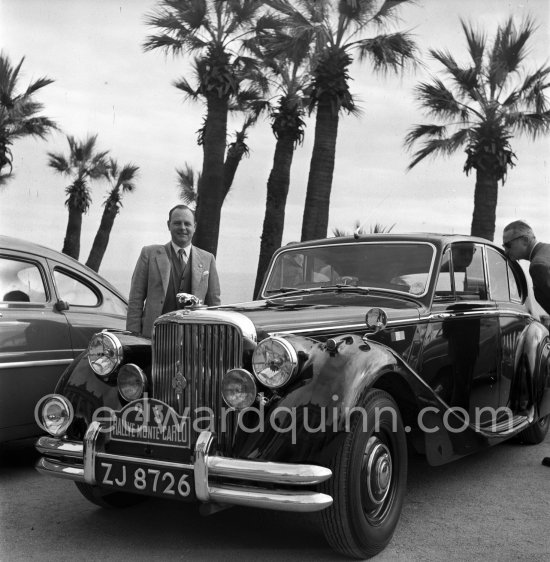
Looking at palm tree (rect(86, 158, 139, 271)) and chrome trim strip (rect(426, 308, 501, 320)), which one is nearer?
chrome trim strip (rect(426, 308, 501, 320))

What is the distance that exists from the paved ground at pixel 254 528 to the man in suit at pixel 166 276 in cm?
132

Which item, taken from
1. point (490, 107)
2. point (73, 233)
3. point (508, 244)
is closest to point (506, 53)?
point (490, 107)

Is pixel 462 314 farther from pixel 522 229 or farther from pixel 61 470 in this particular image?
pixel 61 470

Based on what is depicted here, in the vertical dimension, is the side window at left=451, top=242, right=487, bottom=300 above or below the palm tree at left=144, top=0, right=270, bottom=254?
below

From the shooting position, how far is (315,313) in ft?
13.2

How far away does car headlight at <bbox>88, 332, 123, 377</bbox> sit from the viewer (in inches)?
148

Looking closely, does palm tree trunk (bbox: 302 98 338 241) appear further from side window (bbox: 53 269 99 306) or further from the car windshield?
the car windshield

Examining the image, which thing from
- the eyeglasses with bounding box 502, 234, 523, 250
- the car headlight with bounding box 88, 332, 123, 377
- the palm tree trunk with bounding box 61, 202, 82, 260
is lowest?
the car headlight with bounding box 88, 332, 123, 377

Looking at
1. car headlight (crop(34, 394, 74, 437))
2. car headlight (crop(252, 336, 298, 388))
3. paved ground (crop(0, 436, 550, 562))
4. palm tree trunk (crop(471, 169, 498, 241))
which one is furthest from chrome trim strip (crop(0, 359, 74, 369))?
palm tree trunk (crop(471, 169, 498, 241))

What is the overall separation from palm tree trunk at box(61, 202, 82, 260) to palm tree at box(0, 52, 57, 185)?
5.54m

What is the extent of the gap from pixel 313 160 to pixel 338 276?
875cm

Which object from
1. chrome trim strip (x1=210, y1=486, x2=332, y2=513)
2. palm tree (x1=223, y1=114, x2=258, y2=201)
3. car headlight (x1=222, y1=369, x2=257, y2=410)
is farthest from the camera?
palm tree (x1=223, y1=114, x2=258, y2=201)

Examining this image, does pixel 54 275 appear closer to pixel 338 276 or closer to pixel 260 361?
pixel 338 276

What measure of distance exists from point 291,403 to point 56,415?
133cm
